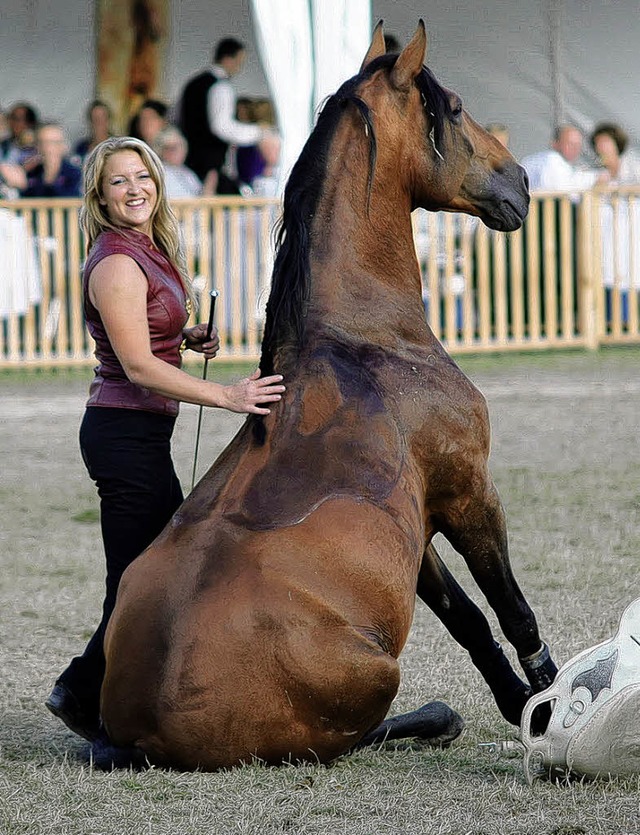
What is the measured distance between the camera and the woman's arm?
12.6 feet

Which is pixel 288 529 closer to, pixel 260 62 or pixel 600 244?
pixel 600 244

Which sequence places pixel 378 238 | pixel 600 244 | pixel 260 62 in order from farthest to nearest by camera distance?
pixel 260 62
pixel 600 244
pixel 378 238

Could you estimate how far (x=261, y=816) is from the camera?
3406 millimetres

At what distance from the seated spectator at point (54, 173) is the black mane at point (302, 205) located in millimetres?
10963

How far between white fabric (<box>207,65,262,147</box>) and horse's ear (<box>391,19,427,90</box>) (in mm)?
11716

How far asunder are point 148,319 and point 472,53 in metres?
13.8

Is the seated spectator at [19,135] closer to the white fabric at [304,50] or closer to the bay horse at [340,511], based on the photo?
the white fabric at [304,50]

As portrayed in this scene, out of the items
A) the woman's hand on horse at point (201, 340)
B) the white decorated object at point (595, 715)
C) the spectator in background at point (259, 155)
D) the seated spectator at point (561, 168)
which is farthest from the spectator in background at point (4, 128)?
the white decorated object at point (595, 715)

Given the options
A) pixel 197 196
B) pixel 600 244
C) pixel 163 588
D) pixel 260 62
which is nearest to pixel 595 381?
pixel 600 244

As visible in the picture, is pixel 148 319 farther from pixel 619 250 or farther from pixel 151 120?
pixel 151 120

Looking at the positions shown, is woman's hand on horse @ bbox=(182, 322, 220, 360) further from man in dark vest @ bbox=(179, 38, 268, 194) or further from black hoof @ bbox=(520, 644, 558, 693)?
man in dark vest @ bbox=(179, 38, 268, 194)

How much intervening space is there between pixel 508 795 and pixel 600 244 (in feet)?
38.0

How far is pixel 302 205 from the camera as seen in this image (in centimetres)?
396

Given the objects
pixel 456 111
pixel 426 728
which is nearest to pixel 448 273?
pixel 456 111
